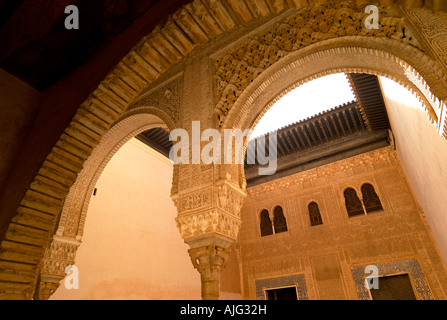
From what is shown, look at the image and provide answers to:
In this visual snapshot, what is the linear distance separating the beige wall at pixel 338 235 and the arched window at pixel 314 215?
12 cm

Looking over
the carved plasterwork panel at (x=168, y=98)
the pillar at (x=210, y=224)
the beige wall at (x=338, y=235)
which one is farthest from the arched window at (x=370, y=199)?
the carved plasterwork panel at (x=168, y=98)

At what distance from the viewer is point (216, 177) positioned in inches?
127

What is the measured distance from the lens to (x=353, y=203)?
23.2 ft

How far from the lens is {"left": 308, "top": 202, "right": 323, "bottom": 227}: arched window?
7.38 m

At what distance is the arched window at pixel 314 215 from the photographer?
7375 millimetres

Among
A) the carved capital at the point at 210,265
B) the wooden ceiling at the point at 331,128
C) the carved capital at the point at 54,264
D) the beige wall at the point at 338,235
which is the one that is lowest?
the carved capital at the point at 210,265

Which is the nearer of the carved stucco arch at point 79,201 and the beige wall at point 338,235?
the carved stucco arch at point 79,201


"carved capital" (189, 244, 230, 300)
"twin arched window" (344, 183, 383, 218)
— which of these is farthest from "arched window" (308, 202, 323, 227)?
"carved capital" (189, 244, 230, 300)

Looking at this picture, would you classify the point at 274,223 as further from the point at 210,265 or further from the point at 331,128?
the point at 210,265

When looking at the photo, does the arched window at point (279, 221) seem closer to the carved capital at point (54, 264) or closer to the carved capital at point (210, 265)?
the carved capital at point (210, 265)

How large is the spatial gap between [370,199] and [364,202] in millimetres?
152

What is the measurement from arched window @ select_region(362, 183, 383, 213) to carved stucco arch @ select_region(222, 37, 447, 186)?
4.51 metres
